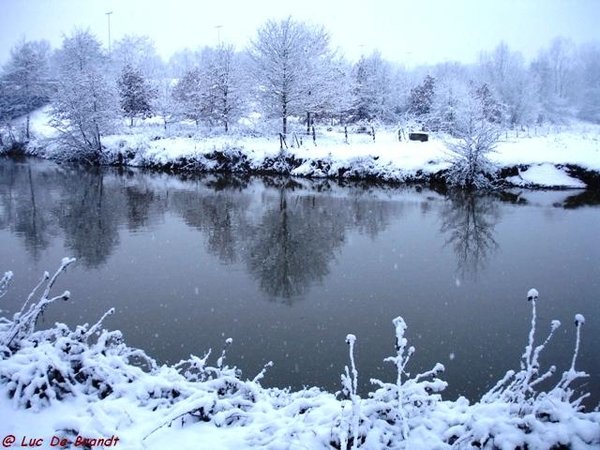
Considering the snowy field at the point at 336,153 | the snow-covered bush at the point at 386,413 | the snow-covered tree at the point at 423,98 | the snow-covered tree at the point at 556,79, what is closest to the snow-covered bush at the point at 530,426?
the snow-covered bush at the point at 386,413

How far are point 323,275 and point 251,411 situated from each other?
6865mm

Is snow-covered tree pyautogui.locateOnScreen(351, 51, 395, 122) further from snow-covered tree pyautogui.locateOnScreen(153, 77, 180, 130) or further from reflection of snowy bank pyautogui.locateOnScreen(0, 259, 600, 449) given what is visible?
reflection of snowy bank pyautogui.locateOnScreen(0, 259, 600, 449)

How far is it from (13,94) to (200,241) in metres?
46.6

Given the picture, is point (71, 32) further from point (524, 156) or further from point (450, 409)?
point (450, 409)

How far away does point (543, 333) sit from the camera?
7777mm

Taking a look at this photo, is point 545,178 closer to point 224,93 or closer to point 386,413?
point 386,413

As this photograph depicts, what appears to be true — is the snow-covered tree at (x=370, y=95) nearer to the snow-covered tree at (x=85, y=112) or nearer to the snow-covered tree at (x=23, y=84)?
the snow-covered tree at (x=85, y=112)

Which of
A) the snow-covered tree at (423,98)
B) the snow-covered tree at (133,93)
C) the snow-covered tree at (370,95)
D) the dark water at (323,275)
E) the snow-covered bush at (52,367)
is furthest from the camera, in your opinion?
the snow-covered tree at (133,93)

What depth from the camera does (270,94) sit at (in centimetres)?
3331

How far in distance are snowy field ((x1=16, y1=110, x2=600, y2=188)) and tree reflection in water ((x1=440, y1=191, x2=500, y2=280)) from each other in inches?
186

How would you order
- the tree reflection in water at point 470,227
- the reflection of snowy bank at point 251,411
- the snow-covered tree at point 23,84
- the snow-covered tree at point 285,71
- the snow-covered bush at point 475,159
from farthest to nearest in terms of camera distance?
the snow-covered tree at point 23,84, the snow-covered tree at point 285,71, the snow-covered bush at point 475,159, the tree reflection in water at point 470,227, the reflection of snowy bank at point 251,411

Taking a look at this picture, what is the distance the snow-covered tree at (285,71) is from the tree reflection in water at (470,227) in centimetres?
1525

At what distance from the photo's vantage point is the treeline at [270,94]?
111 ft

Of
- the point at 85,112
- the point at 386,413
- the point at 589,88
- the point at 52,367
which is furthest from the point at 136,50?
the point at 386,413
